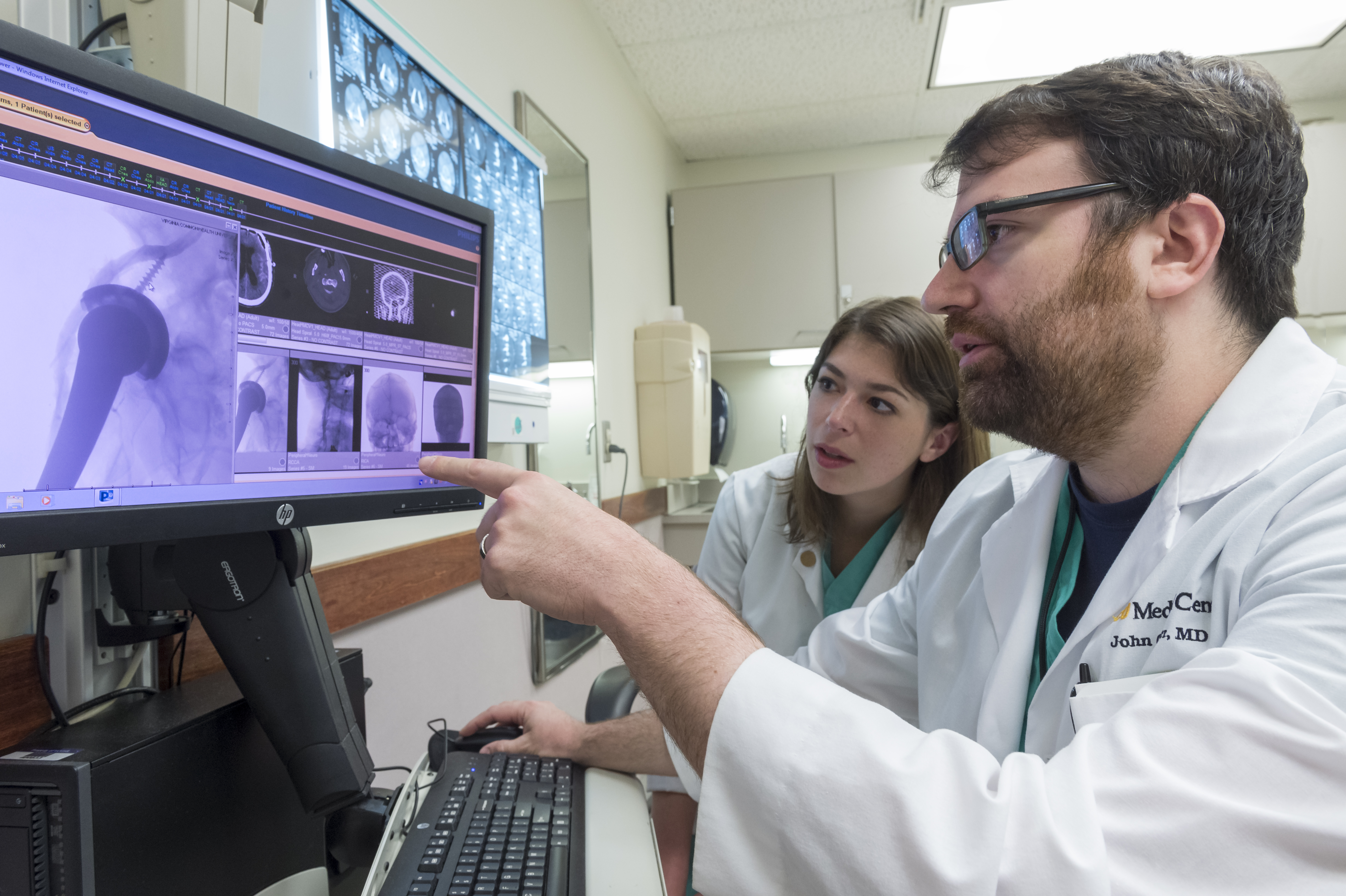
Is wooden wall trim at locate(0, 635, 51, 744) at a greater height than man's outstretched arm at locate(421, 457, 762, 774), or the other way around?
man's outstretched arm at locate(421, 457, 762, 774)

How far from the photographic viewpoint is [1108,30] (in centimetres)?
270

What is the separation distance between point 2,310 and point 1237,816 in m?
0.81

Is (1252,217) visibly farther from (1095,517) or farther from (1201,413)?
(1095,517)

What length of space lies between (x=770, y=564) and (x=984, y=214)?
948mm

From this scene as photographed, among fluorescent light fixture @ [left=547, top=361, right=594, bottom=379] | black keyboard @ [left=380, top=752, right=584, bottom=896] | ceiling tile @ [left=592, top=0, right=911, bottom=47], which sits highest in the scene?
ceiling tile @ [left=592, top=0, right=911, bottom=47]

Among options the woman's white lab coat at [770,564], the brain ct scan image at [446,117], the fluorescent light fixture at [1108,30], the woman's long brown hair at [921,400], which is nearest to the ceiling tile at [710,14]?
the fluorescent light fixture at [1108,30]

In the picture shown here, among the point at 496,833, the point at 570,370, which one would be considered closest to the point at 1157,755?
the point at 496,833

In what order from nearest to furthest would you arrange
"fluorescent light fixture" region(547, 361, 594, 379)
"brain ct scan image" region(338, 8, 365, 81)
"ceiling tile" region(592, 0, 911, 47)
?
"brain ct scan image" region(338, 8, 365, 81), "fluorescent light fixture" region(547, 361, 594, 379), "ceiling tile" region(592, 0, 911, 47)

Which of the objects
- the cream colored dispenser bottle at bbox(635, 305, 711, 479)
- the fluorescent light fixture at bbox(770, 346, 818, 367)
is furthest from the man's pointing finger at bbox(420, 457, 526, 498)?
the fluorescent light fixture at bbox(770, 346, 818, 367)

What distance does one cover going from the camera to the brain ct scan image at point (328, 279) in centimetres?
65

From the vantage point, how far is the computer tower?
49cm

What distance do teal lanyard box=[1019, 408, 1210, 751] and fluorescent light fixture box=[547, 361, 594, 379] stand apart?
4.30ft

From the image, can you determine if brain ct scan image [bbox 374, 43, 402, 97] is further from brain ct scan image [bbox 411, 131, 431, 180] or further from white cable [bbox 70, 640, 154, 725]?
white cable [bbox 70, 640, 154, 725]

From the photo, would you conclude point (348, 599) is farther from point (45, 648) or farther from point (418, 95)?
point (418, 95)
